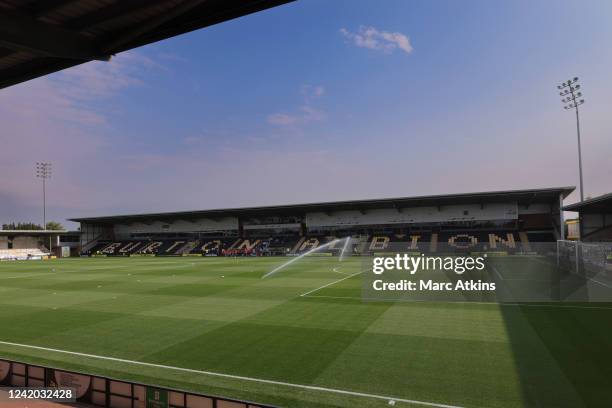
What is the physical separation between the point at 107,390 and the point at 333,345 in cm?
611

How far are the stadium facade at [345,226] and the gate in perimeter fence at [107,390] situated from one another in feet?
166

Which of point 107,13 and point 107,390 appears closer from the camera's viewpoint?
point 107,390

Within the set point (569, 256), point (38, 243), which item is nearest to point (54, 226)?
point (38, 243)

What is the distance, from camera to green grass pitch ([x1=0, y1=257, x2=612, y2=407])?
331 inches

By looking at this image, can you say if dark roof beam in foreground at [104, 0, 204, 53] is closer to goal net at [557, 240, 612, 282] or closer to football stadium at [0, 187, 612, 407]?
football stadium at [0, 187, 612, 407]

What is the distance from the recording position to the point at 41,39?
26.9ft

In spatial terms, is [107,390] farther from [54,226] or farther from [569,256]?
[54,226]

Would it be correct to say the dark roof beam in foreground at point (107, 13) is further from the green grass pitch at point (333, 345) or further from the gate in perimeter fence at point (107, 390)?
the green grass pitch at point (333, 345)

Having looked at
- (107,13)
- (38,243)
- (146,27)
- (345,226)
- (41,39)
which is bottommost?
(38,243)

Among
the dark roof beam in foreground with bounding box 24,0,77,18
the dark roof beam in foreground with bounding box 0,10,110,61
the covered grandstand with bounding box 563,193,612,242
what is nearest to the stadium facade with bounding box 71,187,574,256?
the covered grandstand with bounding box 563,193,612,242

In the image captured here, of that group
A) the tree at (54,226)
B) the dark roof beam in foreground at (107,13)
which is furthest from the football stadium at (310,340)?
the tree at (54,226)

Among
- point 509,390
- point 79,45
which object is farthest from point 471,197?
point 79,45

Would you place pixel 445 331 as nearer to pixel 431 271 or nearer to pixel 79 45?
pixel 79 45

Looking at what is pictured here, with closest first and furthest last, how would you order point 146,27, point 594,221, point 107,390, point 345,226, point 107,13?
point 107,390
point 107,13
point 146,27
point 594,221
point 345,226
